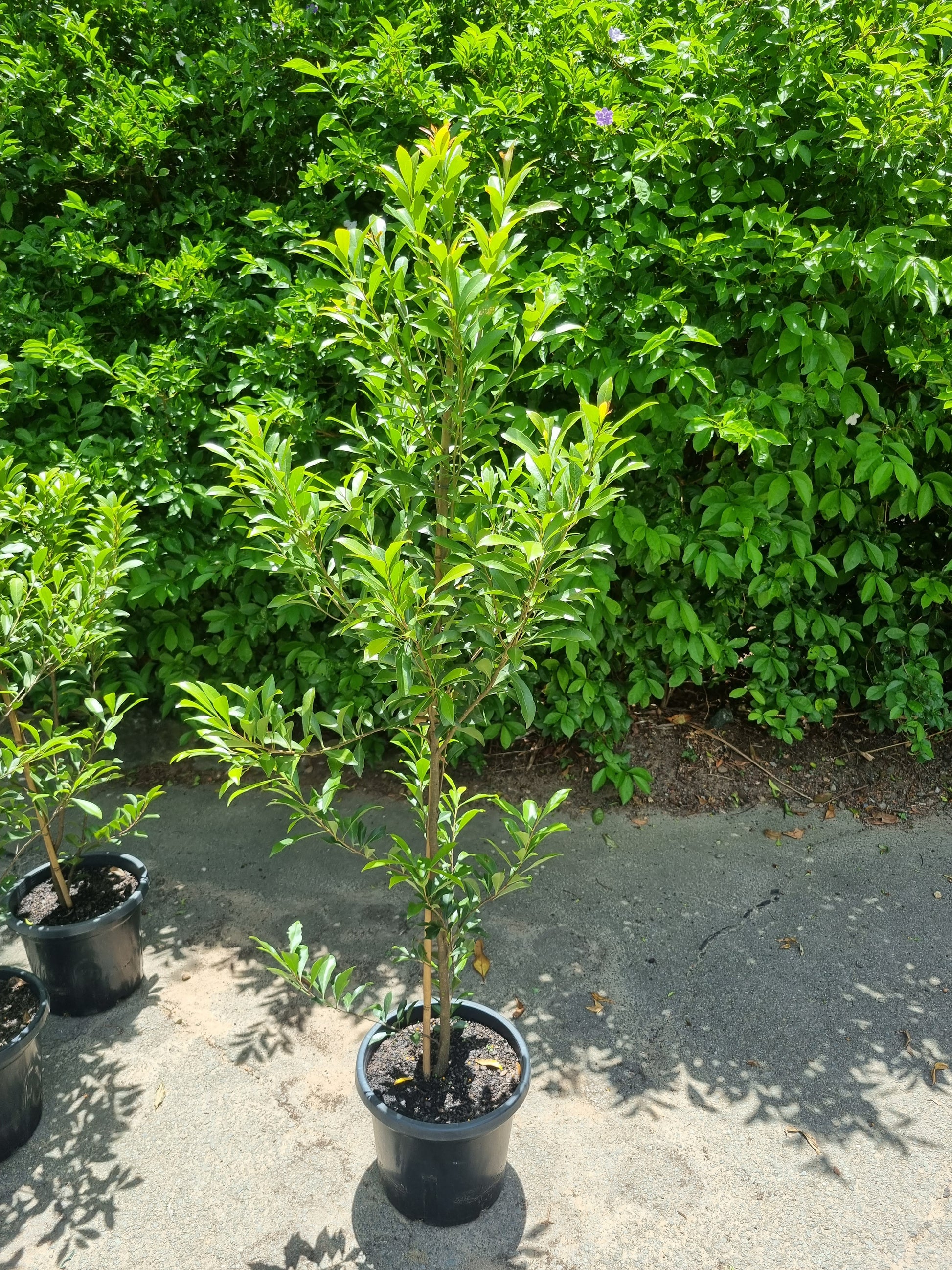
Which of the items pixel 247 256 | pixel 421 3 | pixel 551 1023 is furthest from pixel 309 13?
pixel 551 1023

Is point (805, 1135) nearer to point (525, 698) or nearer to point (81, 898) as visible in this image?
point (525, 698)

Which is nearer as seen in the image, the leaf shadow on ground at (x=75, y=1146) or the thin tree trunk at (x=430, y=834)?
the thin tree trunk at (x=430, y=834)

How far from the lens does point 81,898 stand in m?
2.87

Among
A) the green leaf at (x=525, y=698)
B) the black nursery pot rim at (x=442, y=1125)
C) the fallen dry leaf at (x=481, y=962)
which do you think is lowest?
the fallen dry leaf at (x=481, y=962)

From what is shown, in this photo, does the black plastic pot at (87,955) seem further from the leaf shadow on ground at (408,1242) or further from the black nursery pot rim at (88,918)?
the leaf shadow on ground at (408,1242)

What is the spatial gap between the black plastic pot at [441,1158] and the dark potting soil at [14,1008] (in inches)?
38.3

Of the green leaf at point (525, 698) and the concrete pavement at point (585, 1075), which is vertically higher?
the green leaf at point (525, 698)

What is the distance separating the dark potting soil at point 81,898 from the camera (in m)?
2.79

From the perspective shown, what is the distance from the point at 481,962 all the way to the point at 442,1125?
995 millimetres

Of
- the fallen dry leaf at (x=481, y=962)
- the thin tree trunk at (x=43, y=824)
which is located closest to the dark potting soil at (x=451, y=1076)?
the fallen dry leaf at (x=481, y=962)

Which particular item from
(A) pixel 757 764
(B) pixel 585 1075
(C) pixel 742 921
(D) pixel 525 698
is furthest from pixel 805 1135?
(A) pixel 757 764

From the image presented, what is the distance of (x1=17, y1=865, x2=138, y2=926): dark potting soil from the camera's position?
2793 mm

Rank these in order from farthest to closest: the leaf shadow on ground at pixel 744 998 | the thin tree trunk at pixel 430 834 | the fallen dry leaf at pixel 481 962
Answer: the fallen dry leaf at pixel 481 962, the leaf shadow on ground at pixel 744 998, the thin tree trunk at pixel 430 834

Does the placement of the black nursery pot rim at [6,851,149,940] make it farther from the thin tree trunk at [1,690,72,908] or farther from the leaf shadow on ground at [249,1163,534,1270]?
the leaf shadow on ground at [249,1163,534,1270]
